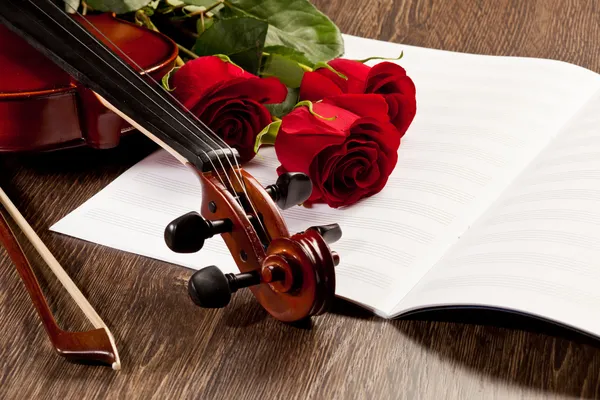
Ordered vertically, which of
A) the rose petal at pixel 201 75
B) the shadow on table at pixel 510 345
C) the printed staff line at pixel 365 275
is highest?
the rose petal at pixel 201 75

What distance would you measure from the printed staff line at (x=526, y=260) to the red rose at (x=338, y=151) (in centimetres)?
13

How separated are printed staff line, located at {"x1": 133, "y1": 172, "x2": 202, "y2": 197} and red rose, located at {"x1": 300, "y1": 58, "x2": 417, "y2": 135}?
0.17 metres

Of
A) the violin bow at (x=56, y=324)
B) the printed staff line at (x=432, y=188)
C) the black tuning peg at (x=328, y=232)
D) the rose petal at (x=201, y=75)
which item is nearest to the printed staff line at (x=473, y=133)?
the printed staff line at (x=432, y=188)

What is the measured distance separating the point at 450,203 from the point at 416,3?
0.67m

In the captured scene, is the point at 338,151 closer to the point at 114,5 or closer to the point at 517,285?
the point at 517,285

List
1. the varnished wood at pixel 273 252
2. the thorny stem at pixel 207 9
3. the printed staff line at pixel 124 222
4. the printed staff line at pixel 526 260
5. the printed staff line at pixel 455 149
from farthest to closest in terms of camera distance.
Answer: the thorny stem at pixel 207 9 → the printed staff line at pixel 455 149 → the printed staff line at pixel 124 222 → the printed staff line at pixel 526 260 → the varnished wood at pixel 273 252

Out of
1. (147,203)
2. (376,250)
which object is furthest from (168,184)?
(376,250)

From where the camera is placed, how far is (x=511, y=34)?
1.28 meters

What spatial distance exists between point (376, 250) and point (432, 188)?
0.13m

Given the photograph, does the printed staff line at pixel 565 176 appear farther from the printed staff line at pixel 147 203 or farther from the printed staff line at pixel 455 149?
the printed staff line at pixel 147 203

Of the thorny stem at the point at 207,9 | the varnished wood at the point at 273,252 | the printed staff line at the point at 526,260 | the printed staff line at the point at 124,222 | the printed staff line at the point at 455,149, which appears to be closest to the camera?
the varnished wood at the point at 273,252

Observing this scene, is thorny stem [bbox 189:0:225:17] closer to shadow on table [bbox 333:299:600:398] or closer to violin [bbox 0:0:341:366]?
violin [bbox 0:0:341:366]

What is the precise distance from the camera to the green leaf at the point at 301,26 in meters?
0.98

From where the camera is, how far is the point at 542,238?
70cm
